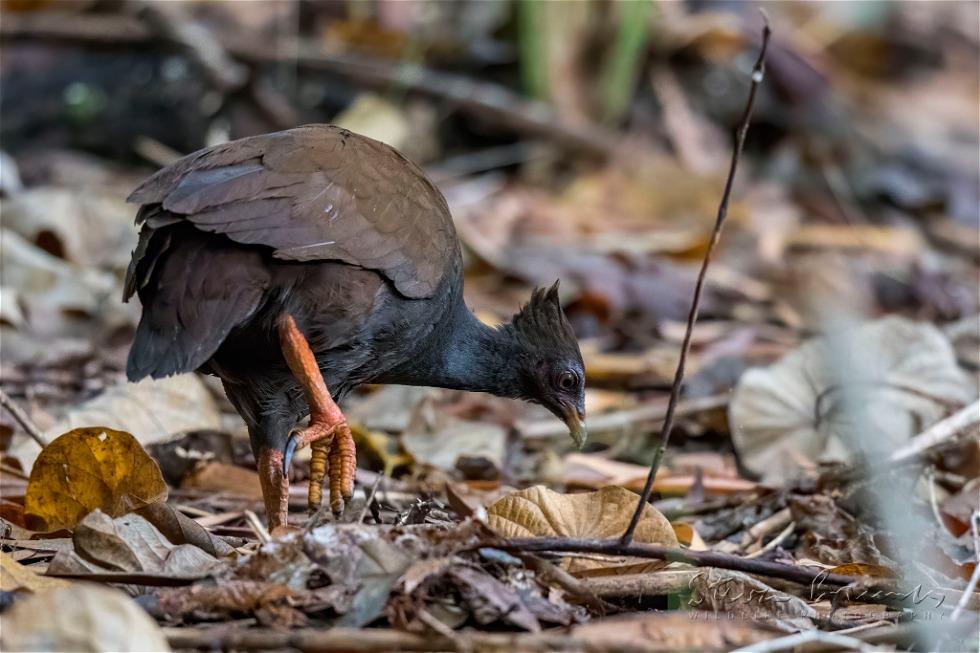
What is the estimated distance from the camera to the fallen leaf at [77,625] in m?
2.37

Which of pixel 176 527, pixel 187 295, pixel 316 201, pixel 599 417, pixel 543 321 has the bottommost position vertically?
pixel 599 417

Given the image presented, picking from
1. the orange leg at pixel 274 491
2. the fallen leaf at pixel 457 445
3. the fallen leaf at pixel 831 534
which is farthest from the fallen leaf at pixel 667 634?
the fallen leaf at pixel 457 445

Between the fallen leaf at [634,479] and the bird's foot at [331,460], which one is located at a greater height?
the bird's foot at [331,460]

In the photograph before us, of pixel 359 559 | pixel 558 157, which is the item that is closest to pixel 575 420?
pixel 359 559

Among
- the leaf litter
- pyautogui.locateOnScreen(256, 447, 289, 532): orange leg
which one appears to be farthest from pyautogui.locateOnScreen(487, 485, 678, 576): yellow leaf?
pyautogui.locateOnScreen(256, 447, 289, 532): orange leg

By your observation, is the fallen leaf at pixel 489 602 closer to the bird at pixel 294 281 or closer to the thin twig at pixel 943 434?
the bird at pixel 294 281

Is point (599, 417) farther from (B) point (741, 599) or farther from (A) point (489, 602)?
(A) point (489, 602)

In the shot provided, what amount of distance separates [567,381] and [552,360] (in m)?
0.09

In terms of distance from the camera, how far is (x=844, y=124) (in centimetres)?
1011

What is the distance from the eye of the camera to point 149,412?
4.82 m

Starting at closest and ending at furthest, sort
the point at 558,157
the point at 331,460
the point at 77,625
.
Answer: the point at 77,625 < the point at 331,460 < the point at 558,157

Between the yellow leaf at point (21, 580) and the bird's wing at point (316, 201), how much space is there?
3.11 feet

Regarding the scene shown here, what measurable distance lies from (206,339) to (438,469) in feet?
6.23

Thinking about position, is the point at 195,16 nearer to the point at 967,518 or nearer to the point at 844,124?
the point at 844,124
